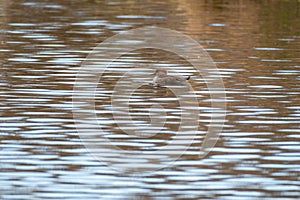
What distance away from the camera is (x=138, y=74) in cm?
1884

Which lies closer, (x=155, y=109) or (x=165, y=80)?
(x=155, y=109)

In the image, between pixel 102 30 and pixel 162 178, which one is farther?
pixel 102 30

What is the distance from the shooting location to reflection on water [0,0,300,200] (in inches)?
440

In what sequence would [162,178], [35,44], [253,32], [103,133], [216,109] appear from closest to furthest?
[162,178] → [103,133] → [216,109] → [35,44] → [253,32]

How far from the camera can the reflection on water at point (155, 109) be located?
36.7ft

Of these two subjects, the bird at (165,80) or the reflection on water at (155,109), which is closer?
the reflection on water at (155,109)

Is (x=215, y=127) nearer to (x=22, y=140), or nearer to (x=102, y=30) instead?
(x=22, y=140)

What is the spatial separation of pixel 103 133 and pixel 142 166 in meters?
1.87

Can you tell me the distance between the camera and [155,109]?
15570 millimetres

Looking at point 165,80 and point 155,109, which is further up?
point 155,109

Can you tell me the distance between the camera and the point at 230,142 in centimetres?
1332

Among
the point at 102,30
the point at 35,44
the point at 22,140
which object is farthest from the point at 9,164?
the point at 102,30

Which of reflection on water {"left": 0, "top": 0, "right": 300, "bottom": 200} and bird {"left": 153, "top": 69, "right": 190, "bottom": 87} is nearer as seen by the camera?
reflection on water {"left": 0, "top": 0, "right": 300, "bottom": 200}

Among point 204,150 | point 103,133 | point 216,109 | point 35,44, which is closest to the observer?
point 204,150
